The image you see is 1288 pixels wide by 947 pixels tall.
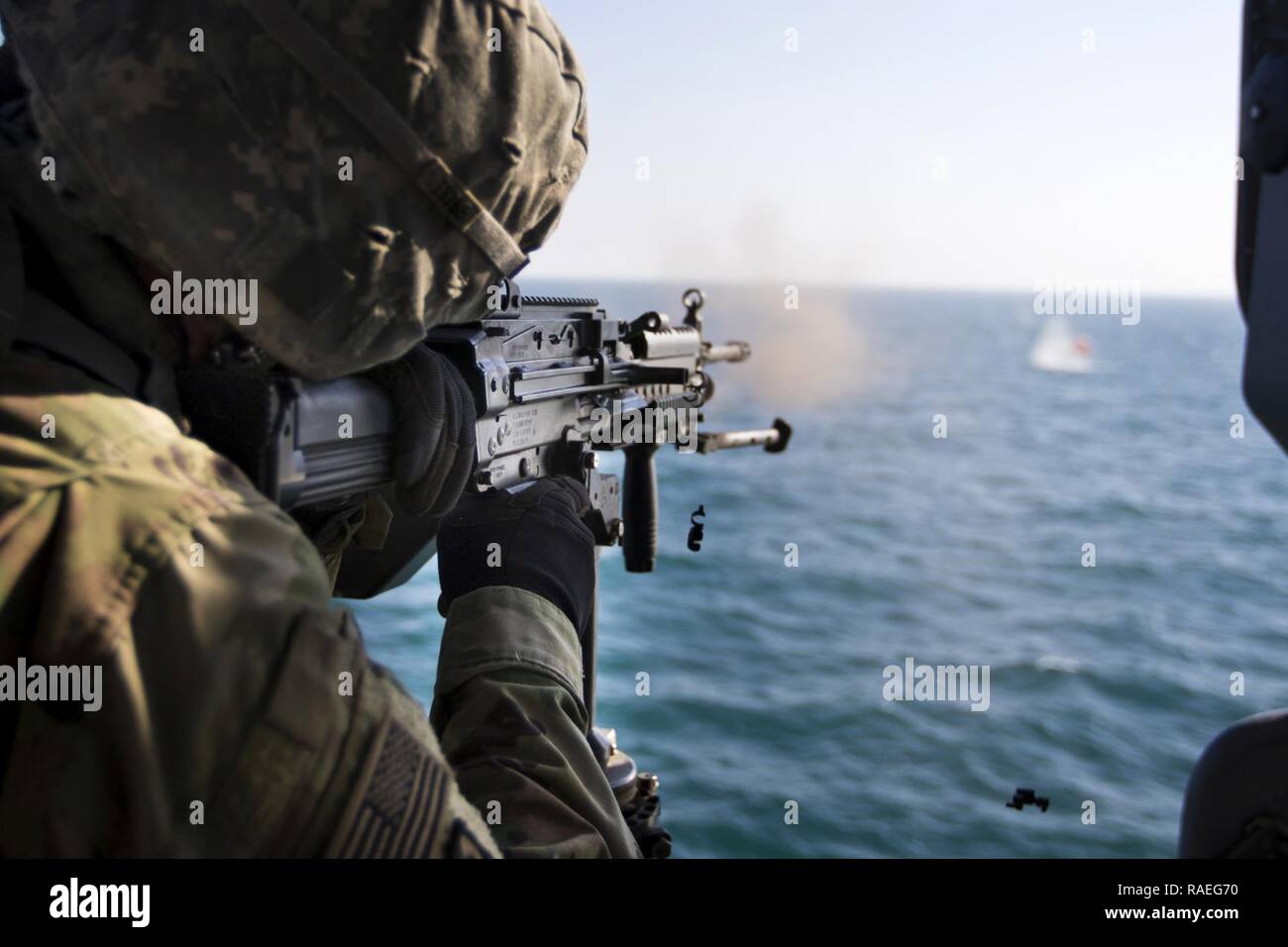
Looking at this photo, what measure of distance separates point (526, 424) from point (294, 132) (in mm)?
1720

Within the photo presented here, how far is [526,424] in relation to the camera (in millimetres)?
3168

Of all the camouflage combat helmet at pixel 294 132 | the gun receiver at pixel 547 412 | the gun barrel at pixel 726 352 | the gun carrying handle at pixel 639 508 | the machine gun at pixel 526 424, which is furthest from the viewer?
the gun barrel at pixel 726 352

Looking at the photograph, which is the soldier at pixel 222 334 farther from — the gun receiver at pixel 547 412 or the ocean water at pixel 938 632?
the ocean water at pixel 938 632

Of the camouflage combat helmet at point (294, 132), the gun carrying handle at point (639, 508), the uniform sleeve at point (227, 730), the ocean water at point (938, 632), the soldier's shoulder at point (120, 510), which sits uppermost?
the camouflage combat helmet at point (294, 132)

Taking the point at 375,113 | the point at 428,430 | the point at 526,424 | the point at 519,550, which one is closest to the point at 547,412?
the point at 526,424

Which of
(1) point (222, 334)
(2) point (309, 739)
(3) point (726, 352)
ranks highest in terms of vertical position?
(1) point (222, 334)

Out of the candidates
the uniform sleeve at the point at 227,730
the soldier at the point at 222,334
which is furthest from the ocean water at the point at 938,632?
the uniform sleeve at the point at 227,730

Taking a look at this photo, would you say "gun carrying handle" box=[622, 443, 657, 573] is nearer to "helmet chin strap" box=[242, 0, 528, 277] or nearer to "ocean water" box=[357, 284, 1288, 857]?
"ocean water" box=[357, 284, 1288, 857]

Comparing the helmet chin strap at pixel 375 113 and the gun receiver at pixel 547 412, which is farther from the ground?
the helmet chin strap at pixel 375 113

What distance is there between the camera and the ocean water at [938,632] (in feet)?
40.2

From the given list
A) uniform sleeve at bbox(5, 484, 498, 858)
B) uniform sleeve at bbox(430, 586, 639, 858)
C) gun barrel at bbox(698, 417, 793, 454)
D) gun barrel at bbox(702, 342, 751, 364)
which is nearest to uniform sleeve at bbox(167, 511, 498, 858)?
uniform sleeve at bbox(5, 484, 498, 858)

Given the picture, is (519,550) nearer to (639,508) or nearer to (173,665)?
(173,665)
